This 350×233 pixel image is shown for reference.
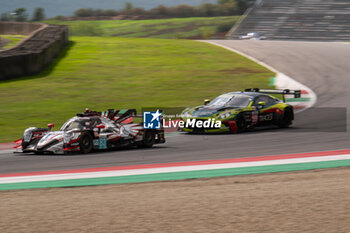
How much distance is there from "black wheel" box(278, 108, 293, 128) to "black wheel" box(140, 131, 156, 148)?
4903mm

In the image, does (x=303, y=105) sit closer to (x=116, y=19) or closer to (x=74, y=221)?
(x=74, y=221)

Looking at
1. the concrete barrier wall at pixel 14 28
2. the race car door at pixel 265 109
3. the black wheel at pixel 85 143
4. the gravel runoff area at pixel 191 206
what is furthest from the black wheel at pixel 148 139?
the concrete barrier wall at pixel 14 28

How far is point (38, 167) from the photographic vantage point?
34.9ft

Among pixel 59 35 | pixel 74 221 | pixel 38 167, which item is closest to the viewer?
pixel 74 221

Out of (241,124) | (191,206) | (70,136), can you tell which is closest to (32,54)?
(241,124)

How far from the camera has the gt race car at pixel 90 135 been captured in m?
12.1

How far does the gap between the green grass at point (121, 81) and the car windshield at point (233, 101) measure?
15.4 ft

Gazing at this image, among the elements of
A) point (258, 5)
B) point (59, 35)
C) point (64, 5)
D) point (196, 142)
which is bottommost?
point (196, 142)

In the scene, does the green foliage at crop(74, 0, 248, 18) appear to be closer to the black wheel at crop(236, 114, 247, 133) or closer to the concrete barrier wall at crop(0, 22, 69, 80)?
the concrete barrier wall at crop(0, 22, 69, 80)

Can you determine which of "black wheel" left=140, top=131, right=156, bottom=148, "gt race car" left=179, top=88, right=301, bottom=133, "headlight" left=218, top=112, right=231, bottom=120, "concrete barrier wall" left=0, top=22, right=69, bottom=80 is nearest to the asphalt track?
"black wheel" left=140, top=131, right=156, bottom=148

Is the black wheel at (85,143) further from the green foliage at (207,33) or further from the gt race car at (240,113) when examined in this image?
the green foliage at (207,33)

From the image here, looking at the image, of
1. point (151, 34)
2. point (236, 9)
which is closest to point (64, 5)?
point (236, 9)

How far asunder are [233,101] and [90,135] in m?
5.44

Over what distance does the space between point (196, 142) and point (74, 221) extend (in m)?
7.93
